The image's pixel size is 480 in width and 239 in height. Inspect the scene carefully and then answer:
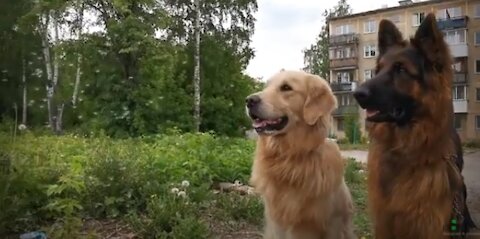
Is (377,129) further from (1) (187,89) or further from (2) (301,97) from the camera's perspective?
(1) (187,89)

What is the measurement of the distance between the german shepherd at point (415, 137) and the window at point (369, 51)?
177mm

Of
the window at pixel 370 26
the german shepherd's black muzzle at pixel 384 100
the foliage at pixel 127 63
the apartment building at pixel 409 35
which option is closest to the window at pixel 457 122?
the apartment building at pixel 409 35

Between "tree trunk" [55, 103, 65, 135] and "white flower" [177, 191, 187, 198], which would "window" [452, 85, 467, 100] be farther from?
"tree trunk" [55, 103, 65, 135]

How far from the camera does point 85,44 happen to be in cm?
445

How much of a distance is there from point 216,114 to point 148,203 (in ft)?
3.33

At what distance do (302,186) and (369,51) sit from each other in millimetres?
615

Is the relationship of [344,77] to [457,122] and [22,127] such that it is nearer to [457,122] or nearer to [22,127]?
[457,122]

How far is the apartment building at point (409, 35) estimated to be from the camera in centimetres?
173

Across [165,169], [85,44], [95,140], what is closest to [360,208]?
[165,169]

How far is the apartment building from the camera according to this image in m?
1.73

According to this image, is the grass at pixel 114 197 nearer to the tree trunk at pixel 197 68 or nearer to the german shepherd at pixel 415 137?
the tree trunk at pixel 197 68

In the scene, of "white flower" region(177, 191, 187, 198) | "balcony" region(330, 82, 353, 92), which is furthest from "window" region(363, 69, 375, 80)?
"white flower" region(177, 191, 187, 198)

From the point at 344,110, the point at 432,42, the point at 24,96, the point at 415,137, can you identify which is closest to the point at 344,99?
the point at 344,110

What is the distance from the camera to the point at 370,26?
197 centimetres
